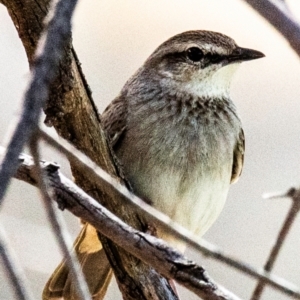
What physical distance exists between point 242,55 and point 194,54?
189 mm

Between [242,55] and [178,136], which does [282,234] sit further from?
[242,55]

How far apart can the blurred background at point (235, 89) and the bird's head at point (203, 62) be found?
1162 millimetres

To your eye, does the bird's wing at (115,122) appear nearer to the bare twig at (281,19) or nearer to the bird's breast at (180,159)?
the bird's breast at (180,159)

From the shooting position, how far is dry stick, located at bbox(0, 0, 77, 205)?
57 cm

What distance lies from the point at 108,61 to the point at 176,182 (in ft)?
5.51

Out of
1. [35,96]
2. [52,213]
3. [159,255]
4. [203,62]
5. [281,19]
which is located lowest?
[159,255]

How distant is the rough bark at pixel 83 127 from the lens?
1466 millimetres

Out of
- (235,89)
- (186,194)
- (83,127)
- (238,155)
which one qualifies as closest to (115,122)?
(186,194)

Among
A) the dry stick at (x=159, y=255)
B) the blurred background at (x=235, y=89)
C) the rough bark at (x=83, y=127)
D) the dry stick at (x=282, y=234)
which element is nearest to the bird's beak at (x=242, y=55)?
the rough bark at (x=83, y=127)

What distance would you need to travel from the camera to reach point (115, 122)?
2193mm

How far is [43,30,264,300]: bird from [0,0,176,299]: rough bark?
0.94ft

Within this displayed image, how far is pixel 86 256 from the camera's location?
237 cm

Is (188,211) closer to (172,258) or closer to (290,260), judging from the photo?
(172,258)

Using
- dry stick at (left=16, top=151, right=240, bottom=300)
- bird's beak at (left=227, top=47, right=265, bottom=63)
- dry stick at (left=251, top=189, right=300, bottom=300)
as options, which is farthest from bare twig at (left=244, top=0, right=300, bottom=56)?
bird's beak at (left=227, top=47, right=265, bottom=63)
